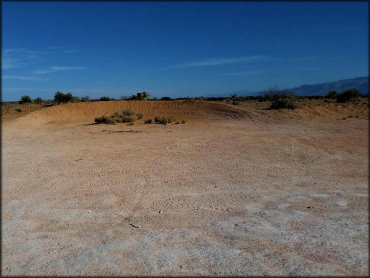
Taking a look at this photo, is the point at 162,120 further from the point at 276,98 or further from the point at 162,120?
the point at 276,98

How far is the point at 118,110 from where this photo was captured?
25703 millimetres

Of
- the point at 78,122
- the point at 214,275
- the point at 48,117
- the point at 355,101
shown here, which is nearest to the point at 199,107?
the point at 78,122

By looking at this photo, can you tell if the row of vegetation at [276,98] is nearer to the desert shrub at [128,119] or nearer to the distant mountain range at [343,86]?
the distant mountain range at [343,86]

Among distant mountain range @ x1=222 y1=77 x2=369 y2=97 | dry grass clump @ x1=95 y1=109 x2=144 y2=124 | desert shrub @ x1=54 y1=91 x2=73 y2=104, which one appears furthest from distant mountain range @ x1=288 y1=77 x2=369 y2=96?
desert shrub @ x1=54 y1=91 x2=73 y2=104

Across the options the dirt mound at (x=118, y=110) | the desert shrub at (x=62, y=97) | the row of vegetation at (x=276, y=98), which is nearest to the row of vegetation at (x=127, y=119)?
the dirt mound at (x=118, y=110)

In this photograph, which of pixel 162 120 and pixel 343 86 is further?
pixel 343 86

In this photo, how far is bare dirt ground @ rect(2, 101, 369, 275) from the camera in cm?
385

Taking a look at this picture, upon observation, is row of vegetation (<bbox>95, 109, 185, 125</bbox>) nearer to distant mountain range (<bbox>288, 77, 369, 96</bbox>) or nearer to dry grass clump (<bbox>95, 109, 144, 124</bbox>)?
dry grass clump (<bbox>95, 109, 144, 124</bbox>)

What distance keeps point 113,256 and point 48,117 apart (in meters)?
20.9

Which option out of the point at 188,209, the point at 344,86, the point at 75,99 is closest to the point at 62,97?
the point at 75,99

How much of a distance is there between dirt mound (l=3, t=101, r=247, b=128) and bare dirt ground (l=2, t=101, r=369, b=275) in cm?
983

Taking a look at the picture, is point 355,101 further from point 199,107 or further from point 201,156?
point 201,156

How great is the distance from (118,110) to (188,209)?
21.2m

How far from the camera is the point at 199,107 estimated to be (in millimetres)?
24688
